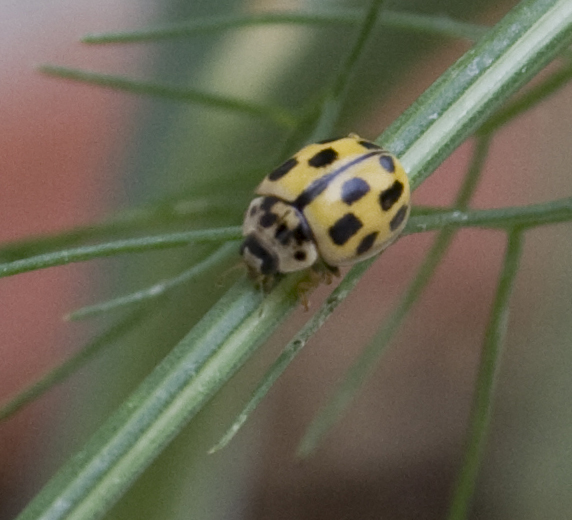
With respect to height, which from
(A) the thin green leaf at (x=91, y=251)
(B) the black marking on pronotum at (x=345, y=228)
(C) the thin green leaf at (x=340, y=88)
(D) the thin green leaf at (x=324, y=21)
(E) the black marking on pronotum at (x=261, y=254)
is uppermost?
(D) the thin green leaf at (x=324, y=21)

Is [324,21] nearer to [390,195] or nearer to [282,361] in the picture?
[390,195]

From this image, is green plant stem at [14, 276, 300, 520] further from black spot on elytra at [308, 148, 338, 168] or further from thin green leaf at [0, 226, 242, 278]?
black spot on elytra at [308, 148, 338, 168]

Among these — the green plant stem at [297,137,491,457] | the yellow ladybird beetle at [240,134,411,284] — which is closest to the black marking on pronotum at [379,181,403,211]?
the yellow ladybird beetle at [240,134,411,284]

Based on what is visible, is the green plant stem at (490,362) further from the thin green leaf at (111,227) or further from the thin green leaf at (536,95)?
the thin green leaf at (111,227)

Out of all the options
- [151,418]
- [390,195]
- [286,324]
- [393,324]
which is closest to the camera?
[151,418]

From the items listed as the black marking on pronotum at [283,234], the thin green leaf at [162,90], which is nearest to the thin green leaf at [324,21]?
the thin green leaf at [162,90]

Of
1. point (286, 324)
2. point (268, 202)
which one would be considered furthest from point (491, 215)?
point (286, 324)

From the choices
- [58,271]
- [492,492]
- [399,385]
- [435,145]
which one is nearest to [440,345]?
[399,385]

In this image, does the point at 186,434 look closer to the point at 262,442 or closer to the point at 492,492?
the point at 262,442
